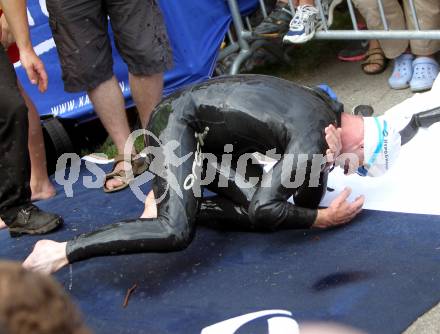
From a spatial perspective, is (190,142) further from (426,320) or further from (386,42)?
(386,42)

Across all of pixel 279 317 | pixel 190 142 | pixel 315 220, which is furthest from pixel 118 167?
pixel 279 317

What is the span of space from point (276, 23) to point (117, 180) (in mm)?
1490

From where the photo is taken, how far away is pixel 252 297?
2.81 metres

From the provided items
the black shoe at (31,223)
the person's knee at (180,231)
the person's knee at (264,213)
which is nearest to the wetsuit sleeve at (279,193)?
the person's knee at (264,213)

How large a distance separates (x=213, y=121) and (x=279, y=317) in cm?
89

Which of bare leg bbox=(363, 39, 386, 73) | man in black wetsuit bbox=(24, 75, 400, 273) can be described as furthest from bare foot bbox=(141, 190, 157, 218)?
bare leg bbox=(363, 39, 386, 73)

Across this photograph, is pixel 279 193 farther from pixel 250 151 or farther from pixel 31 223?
pixel 31 223

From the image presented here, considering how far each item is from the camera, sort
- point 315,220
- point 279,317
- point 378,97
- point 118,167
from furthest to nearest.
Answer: point 378,97 → point 118,167 → point 315,220 → point 279,317

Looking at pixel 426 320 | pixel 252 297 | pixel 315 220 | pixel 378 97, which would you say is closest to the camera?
pixel 426 320

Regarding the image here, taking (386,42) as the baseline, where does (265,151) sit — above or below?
above

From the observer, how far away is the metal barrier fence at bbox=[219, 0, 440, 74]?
13.8ft

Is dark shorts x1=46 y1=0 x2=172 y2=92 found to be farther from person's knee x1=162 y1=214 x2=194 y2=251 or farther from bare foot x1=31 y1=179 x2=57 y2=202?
person's knee x1=162 y1=214 x2=194 y2=251

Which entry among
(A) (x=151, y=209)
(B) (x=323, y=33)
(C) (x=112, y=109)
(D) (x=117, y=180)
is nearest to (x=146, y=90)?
(C) (x=112, y=109)

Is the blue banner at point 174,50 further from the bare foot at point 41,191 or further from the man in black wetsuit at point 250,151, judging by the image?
the man in black wetsuit at point 250,151
